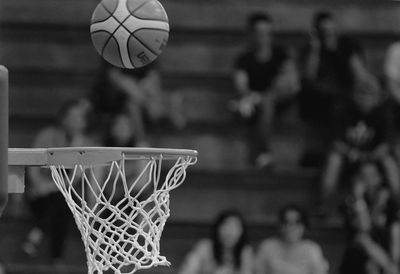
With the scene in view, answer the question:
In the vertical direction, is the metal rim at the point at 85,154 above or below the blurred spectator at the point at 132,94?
below

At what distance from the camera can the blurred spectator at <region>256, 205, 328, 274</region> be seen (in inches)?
300

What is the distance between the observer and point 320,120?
8602 mm

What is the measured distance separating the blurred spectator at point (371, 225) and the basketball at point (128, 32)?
3431mm

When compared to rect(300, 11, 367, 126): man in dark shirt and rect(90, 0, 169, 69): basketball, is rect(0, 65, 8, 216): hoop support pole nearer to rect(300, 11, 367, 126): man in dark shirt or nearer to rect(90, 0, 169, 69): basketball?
rect(90, 0, 169, 69): basketball

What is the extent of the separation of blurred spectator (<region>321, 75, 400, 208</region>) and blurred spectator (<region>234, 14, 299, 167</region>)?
0.51m

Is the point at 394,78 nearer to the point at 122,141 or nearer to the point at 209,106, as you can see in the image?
the point at 209,106

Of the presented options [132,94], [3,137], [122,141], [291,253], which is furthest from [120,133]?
[3,137]

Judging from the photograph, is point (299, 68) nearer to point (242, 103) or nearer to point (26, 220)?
point (242, 103)

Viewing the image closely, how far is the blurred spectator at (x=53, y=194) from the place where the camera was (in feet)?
25.7

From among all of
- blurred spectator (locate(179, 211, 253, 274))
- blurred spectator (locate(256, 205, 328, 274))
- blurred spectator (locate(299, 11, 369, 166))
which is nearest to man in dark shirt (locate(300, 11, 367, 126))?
blurred spectator (locate(299, 11, 369, 166))

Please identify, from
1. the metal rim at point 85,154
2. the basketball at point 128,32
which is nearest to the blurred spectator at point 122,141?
the basketball at point 128,32

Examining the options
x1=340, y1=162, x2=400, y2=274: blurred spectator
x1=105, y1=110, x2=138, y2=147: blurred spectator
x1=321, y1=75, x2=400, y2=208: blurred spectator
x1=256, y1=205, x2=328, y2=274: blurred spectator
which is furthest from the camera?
x1=321, y1=75, x2=400, y2=208: blurred spectator

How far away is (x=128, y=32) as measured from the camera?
15.9 feet

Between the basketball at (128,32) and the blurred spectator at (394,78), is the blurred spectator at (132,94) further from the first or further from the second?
the basketball at (128,32)
